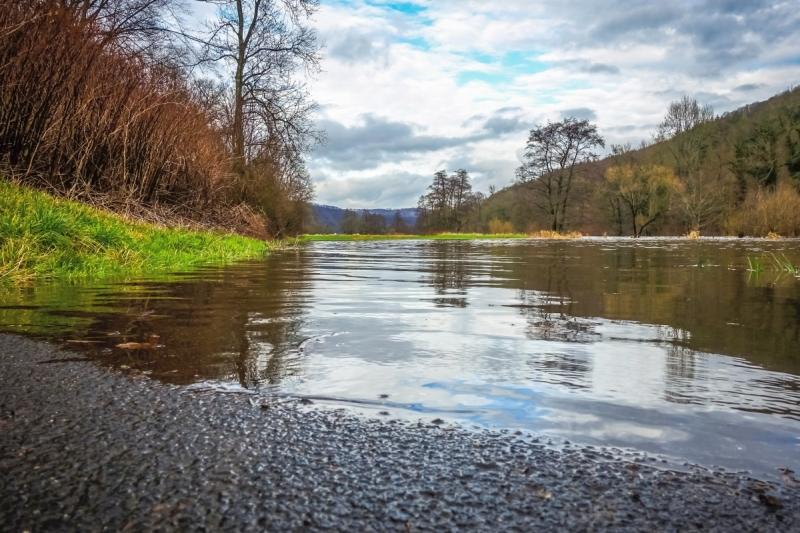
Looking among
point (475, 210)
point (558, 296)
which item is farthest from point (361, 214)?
point (558, 296)

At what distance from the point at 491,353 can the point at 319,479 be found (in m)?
1.63

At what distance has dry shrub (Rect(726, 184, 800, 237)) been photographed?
37000 millimetres

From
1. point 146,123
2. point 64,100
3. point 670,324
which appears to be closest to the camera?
point 670,324

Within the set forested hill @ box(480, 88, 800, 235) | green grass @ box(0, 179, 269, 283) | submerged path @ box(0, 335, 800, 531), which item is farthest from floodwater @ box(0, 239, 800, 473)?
forested hill @ box(480, 88, 800, 235)

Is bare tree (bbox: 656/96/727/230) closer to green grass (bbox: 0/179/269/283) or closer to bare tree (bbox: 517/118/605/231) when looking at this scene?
bare tree (bbox: 517/118/605/231)

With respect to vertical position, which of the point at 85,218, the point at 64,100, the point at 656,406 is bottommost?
the point at 656,406

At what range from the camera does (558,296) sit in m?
5.47

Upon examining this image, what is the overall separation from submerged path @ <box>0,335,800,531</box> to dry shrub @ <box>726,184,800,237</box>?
1701 inches

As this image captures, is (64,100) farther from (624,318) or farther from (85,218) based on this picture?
(624,318)

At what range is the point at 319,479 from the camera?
48.5 inches

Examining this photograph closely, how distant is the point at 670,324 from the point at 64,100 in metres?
7.67

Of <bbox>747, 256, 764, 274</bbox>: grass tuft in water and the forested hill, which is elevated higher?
the forested hill

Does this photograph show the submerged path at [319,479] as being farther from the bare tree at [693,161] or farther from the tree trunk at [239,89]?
the bare tree at [693,161]

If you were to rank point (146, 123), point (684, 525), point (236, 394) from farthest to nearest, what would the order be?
1. point (146, 123)
2. point (236, 394)
3. point (684, 525)
